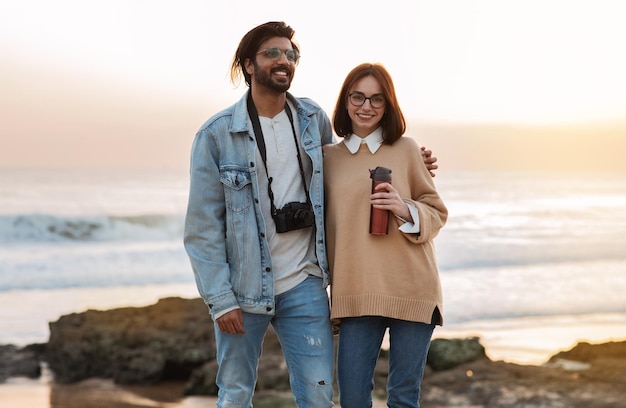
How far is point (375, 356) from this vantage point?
12.1 ft

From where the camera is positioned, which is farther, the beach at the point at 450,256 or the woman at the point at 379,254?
the beach at the point at 450,256

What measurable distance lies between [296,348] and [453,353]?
143 inches

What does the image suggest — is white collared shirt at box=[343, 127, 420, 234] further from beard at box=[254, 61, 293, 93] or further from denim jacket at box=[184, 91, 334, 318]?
beard at box=[254, 61, 293, 93]

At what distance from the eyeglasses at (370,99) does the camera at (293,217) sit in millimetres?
488

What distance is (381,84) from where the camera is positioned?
360 cm

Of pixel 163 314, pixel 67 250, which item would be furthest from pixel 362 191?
pixel 67 250

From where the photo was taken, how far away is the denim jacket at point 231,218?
360 centimetres

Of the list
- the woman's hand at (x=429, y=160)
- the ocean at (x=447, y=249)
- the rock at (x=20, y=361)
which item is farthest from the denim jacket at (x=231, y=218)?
the ocean at (x=447, y=249)

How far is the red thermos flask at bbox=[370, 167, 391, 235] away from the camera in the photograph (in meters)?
3.50

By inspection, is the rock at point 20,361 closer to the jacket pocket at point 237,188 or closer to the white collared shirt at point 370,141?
the jacket pocket at point 237,188

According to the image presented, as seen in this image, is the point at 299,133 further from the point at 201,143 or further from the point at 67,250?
the point at 67,250

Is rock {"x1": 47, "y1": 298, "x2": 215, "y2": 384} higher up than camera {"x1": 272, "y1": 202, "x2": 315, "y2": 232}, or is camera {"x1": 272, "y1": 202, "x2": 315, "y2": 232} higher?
camera {"x1": 272, "y1": 202, "x2": 315, "y2": 232}

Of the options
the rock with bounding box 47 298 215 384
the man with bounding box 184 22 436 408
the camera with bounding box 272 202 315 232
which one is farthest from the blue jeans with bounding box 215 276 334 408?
the rock with bounding box 47 298 215 384

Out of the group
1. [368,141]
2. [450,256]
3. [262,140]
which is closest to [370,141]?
[368,141]
